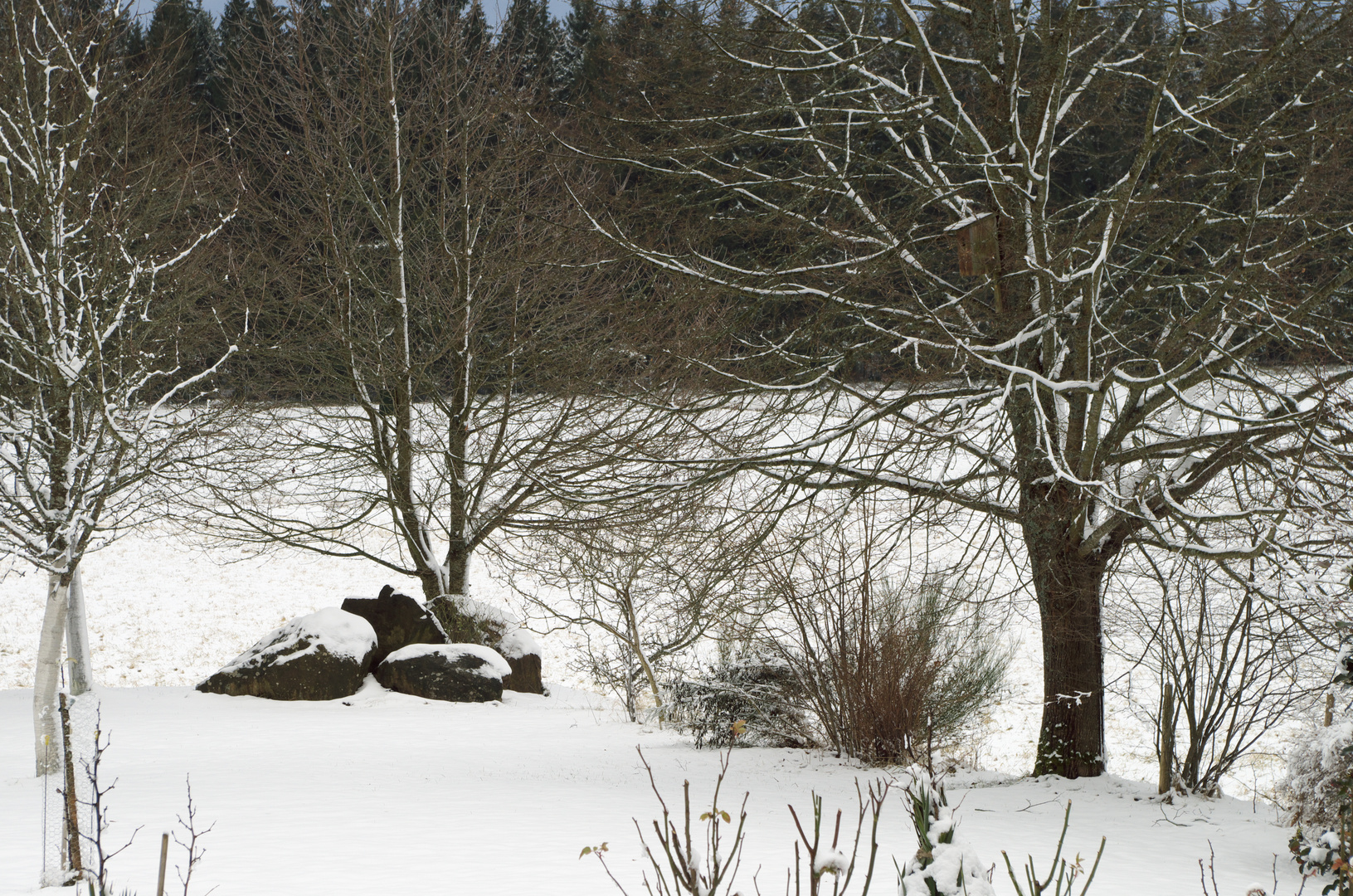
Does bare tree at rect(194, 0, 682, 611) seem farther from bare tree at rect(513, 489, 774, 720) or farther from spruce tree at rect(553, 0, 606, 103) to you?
spruce tree at rect(553, 0, 606, 103)

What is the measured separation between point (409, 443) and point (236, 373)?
4.34 metres

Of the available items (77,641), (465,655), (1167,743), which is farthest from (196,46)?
(1167,743)

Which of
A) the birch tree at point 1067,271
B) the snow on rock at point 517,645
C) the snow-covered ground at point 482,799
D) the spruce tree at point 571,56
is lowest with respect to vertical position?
the snow-covered ground at point 482,799

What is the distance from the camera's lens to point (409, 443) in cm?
1229

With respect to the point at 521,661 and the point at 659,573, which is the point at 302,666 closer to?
the point at 521,661

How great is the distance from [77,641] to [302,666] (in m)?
4.63

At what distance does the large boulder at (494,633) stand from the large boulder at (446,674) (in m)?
0.65

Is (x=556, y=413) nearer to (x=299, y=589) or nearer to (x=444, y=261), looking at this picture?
(x=444, y=261)

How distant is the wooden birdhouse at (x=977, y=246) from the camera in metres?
7.75

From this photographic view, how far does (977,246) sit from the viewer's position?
26.5 ft

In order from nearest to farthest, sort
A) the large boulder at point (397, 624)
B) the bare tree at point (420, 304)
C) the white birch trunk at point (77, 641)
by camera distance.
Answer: the white birch trunk at point (77, 641), the bare tree at point (420, 304), the large boulder at point (397, 624)

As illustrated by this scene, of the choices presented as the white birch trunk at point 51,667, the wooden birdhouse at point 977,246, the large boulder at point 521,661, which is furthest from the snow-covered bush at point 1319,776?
the large boulder at point 521,661

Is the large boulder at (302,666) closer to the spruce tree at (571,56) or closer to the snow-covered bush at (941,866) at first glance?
the spruce tree at (571,56)

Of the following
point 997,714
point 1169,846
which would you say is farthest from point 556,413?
point 1169,846
